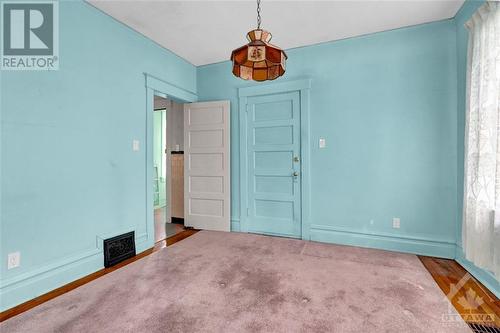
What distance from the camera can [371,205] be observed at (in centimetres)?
311

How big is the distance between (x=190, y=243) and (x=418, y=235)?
2.93 metres

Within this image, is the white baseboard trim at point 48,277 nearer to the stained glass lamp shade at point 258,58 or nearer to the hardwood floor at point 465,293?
the stained glass lamp shade at point 258,58

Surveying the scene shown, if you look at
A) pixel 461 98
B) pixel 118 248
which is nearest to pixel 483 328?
pixel 461 98

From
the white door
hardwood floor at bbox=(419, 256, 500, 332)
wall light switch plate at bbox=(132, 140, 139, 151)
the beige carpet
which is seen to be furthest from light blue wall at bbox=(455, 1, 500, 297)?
wall light switch plate at bbox=(132, 140, 139, 151)

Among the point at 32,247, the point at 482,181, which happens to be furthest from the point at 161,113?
the point at 482,181

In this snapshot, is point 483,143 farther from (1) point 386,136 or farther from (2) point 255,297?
(2) point 255,297

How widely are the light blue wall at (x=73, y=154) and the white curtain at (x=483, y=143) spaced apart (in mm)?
3508

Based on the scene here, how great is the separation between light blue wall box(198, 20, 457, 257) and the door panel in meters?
0.27

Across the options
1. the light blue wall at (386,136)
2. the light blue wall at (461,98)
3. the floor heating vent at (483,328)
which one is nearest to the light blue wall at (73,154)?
the light blue wall at (386,136)

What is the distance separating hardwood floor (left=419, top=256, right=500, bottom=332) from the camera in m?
1.68

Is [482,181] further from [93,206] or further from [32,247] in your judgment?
[32,247]

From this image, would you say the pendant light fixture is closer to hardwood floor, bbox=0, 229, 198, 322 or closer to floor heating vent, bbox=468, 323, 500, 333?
floor heating vent, bbox=468, 323, 500, 333

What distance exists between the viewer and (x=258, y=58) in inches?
61.3

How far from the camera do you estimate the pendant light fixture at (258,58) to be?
61.0 inches
